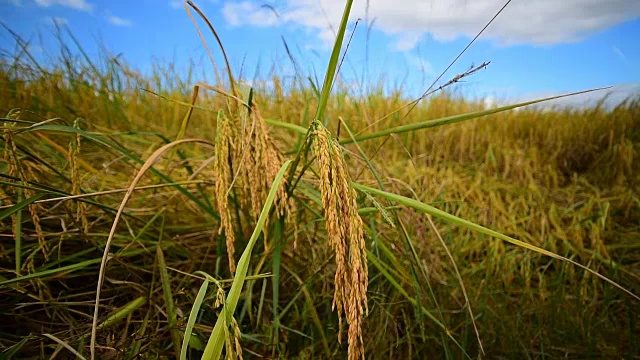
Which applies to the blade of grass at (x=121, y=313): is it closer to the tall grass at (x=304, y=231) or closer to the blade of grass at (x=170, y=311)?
the tall grass at (x=304, y=231)

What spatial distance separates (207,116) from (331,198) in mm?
3016

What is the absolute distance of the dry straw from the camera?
0.57 m

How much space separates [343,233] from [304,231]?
36.0 inches

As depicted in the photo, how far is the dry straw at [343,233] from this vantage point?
1.87ft

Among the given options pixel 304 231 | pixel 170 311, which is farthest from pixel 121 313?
pixel 304 231

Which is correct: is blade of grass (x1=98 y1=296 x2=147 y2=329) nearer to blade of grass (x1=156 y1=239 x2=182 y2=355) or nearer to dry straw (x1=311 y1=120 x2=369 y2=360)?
blade of grass (x1=156 y1=239 x2=182 y2=355)

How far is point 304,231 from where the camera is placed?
1.50 metres

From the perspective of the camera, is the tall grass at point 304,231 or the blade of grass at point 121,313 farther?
the blade of grass at point 121,313

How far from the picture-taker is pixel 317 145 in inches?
25.2

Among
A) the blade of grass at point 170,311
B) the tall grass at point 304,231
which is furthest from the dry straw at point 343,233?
the blade of grass at point 170,311

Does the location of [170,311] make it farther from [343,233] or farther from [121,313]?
[343,233]

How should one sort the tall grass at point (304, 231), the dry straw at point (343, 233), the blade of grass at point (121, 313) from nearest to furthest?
the dry straw at point (343, 233), the tall grass at point (304, 231), the blade of grass at point (121, 313)

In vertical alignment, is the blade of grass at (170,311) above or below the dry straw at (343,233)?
below

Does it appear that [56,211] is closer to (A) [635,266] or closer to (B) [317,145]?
(B) [317,145]
